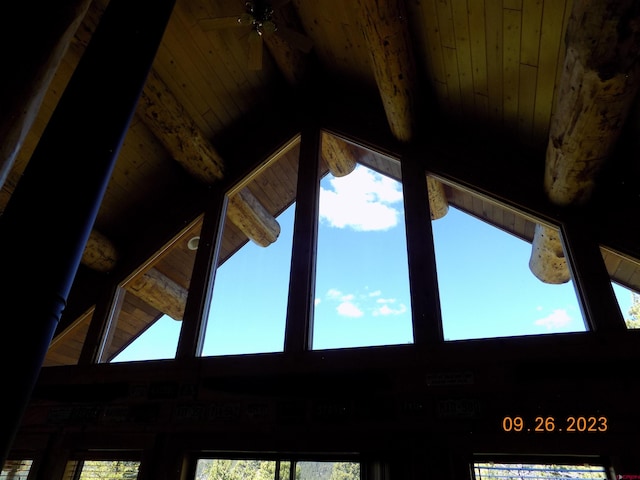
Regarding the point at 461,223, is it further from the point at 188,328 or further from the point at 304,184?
the point at 188,328

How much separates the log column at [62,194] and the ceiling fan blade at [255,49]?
173cm

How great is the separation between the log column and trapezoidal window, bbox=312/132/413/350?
1979 mm

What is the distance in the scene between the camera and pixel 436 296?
290 cm

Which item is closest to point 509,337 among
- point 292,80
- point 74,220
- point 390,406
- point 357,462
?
point 390,406

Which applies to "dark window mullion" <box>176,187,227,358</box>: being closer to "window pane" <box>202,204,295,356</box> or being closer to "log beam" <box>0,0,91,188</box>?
"window pane" <box>202,204,295,356</box>

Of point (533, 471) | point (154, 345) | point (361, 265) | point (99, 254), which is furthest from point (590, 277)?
point (99, 254)

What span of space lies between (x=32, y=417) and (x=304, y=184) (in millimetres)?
3156

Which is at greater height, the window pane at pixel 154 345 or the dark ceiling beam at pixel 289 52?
the dark ceiling beam at pixel 289 52

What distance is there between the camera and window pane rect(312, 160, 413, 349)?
290cm

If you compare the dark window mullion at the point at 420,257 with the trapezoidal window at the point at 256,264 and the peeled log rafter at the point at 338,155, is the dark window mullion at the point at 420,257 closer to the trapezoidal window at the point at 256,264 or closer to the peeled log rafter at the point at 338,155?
the peeled log rafter at the point at 338,155

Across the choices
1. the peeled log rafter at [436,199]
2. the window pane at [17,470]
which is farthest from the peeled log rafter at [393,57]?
the window pane at [17,470]

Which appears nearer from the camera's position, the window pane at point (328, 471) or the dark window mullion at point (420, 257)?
the window pane at point (328, 471)

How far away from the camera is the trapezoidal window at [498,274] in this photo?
8.51ft

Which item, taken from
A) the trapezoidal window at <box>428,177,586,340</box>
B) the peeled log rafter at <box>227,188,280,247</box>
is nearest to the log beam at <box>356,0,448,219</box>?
the trapezoidal window at <box>428,177,586,340</box>
